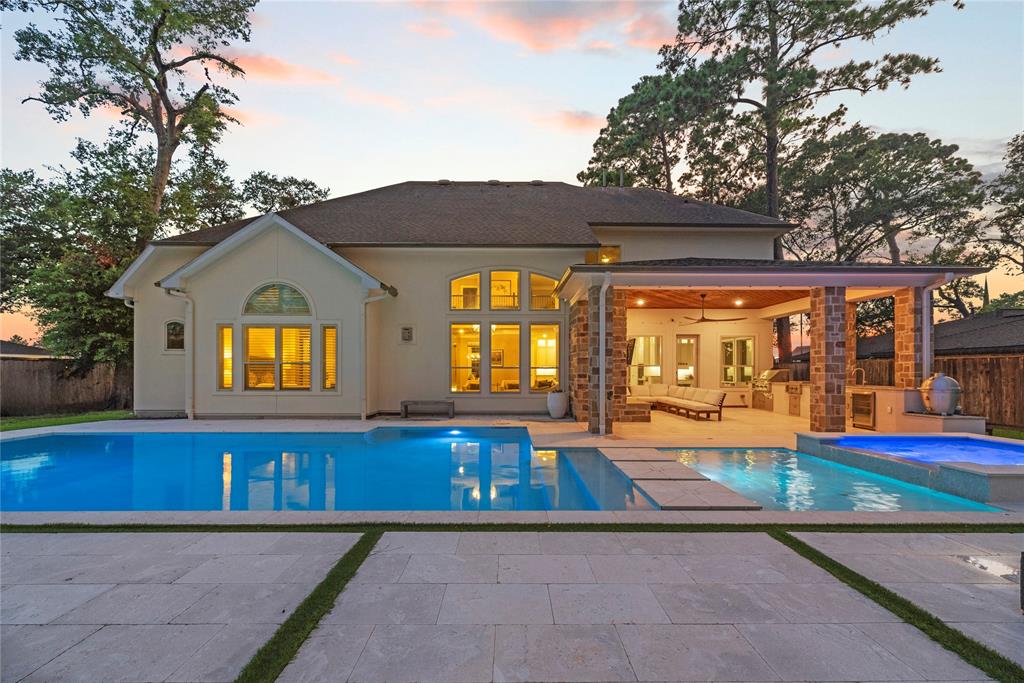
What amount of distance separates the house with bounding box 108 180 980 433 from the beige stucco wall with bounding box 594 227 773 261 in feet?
0.16

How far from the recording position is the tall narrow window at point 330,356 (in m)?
13.3

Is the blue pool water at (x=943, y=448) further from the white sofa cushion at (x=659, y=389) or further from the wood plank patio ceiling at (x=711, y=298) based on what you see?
the white sofa cushion at (x=659, y=389)

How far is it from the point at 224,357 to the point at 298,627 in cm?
1259

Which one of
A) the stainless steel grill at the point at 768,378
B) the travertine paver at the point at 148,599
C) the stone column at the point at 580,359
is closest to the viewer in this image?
the travertine paver at the point at 148,599

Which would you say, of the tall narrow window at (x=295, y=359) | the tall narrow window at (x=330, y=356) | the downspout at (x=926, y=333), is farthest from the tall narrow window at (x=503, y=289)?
the downspout at (x=926, y=333)

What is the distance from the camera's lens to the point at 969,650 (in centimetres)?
271

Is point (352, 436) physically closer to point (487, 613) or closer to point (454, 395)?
point (454, 395)

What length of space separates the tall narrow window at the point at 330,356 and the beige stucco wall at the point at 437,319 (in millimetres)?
1343

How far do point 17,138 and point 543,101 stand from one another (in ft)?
73.7

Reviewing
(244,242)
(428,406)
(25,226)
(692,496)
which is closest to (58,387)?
(25,226)

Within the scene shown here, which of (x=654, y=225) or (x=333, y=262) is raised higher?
(x=654, y=225)

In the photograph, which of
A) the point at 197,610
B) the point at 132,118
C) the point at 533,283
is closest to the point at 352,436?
the point at 533,283

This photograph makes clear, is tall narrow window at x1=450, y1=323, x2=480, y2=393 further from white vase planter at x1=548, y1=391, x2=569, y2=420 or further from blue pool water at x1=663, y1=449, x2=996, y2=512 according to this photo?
blue pool water at x1=663, y1=449, x2=996, y2=512

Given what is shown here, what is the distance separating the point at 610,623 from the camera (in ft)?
9.94
